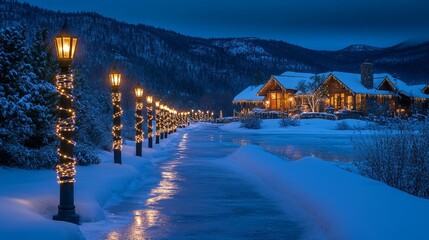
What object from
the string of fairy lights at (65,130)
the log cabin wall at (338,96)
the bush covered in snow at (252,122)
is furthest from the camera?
the log cabin wall at (338,96)

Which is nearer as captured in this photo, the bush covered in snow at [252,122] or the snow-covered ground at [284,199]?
the snow-covered ground at [284,199]

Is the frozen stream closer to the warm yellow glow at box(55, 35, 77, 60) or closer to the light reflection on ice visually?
the light reflection on ice

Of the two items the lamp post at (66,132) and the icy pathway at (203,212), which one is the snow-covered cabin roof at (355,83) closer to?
the icy pathway at (203,212)

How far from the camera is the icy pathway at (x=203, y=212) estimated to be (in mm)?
7938

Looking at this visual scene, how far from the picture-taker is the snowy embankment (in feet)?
21.7

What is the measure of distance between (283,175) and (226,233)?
17.0 ft

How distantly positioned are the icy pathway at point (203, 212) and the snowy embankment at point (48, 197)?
1.86 feet

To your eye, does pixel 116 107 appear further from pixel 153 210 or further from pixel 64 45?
pixel 64 45

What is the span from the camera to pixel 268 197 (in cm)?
1138

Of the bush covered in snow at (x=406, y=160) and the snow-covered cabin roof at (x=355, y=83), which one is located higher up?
the snow-covered cabin roof at (x=355, y=83)

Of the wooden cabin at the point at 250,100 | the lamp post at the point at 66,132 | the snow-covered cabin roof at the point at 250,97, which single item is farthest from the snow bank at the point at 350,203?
the snow-covered cabin roof at the point at 250,97

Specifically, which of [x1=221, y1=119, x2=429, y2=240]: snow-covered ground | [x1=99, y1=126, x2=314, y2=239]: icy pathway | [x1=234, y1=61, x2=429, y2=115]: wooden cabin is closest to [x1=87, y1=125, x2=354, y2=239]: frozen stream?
[x1=99, y1=126, x2=314, y2=239]: icy pathway

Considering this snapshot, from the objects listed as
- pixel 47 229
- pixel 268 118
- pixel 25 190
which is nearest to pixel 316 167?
pixel 25 190

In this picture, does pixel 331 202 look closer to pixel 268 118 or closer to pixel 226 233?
pixel 226 233
